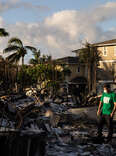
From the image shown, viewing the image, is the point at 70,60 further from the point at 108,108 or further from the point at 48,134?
the point at 108,108

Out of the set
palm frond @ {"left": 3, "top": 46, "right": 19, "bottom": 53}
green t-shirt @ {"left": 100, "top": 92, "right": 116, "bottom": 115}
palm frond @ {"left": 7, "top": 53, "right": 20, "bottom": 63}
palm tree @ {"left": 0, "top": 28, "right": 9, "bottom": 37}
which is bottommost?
green t-shirt @ {"left": 100, "top": 92, "right": 116, "bottom": 115}

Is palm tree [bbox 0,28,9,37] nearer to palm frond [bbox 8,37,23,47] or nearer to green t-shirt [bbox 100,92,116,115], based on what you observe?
palm frond [bbox 8,37,23,47]

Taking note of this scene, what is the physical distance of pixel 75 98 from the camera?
53.9 ft

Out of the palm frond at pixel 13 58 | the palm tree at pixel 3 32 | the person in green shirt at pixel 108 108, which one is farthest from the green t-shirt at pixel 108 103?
the palm frond at pixel 13 58

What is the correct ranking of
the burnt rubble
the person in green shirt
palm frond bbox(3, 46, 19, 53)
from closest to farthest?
1. the burnt rubble
2. the person in green shirt
3. palm frond bbox(3, 46, 19, 53)

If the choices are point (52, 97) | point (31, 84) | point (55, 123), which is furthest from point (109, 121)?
point (31, 84)

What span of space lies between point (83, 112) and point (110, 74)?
2367 cm

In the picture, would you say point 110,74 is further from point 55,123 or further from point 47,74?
point 55,123

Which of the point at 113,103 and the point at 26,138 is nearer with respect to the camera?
the point at 26,138

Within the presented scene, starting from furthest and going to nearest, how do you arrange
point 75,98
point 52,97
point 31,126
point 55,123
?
point 52,97 → point 75,98 → point 55,123 → point 31,126

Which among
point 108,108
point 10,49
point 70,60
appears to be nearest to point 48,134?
point 108,108

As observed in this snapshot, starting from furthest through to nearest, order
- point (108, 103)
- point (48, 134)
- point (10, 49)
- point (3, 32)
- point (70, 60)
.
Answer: point (70, 60), point (10, 49), point (3, 32), point (48, 134), point (108, 103)

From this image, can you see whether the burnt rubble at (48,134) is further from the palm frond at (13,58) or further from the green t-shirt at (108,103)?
the palm frond at (13,58)

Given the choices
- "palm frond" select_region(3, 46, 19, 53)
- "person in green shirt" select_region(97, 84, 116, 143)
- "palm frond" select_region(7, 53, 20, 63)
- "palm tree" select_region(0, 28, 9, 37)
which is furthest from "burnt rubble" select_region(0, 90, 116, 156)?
"palm frond" select_region(3, 46, 19, 53)
